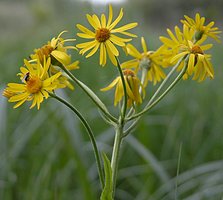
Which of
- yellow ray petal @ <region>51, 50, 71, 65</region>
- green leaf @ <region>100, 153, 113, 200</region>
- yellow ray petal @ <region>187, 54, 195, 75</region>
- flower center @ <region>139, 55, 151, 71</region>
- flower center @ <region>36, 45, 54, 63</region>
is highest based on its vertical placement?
flower center @ <region>36, 45, 54, 63</region>

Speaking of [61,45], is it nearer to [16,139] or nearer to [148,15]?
[16,139]

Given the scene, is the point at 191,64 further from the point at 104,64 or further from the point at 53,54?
the point at 53,54

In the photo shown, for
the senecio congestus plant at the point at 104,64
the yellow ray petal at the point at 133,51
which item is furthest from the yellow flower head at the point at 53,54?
the yellow ray petal at the point at 133,51

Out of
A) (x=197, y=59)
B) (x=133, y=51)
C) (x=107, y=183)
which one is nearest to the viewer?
Result: (x=107, y=183)

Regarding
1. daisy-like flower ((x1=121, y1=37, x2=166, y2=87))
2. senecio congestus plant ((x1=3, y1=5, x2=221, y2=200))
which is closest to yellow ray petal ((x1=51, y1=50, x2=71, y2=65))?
senecio congestus plant ((x1=3, y1=5, x2=221, y2=200))

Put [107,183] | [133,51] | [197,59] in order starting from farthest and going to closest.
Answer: [133,51], [197,59], [107,183]

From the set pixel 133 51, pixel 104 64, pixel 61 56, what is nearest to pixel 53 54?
pixel 61 56

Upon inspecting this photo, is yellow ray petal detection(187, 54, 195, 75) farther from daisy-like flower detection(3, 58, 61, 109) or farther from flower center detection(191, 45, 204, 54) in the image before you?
daisy-like flower detection(3, 58, 61, 109)

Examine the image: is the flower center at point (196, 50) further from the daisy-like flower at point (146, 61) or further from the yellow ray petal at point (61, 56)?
the yellow ray petal at point (61, 56)
